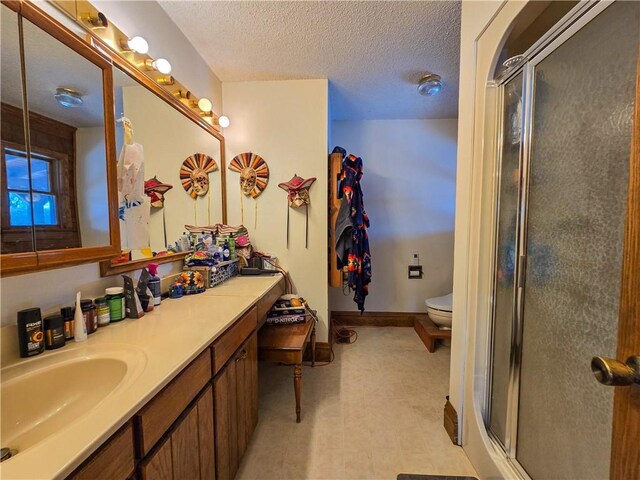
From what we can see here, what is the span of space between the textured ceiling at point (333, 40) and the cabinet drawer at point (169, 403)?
1856 millimetres

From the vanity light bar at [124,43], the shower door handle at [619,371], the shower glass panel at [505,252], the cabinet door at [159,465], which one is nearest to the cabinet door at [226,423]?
the cabinet door at [159,465]

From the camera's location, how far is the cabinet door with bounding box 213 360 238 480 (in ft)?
3.43

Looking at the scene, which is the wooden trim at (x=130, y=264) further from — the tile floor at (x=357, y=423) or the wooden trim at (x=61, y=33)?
the tile floor at (x=357, y=423)

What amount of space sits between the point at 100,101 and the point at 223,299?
1.03 meters

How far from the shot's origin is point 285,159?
2.32 metres

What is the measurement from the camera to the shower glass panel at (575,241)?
2.52 feet

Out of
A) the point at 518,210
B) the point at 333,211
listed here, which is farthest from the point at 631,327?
the point at 333,211

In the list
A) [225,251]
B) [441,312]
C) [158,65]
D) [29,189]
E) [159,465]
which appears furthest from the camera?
[441,312]

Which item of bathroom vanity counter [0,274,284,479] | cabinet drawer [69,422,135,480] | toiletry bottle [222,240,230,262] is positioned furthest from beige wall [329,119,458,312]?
cabinet drawer [69,422,135,480]

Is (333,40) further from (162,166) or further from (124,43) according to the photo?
(162,166)

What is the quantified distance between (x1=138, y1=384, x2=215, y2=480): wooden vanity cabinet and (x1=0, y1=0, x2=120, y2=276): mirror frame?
66cm

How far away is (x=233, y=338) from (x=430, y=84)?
244 cm

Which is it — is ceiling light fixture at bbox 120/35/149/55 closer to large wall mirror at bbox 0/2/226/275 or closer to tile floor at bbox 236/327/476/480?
large wall mirror at bbox 0/2/226/275

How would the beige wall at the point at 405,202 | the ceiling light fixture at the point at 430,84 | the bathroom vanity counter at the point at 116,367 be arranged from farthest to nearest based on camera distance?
Result: 1. the beige wall at the point at 405,202
2. the ceiling light fixture at the point at 430,84
3. the bathroom vanity counter at the point at 116,367
